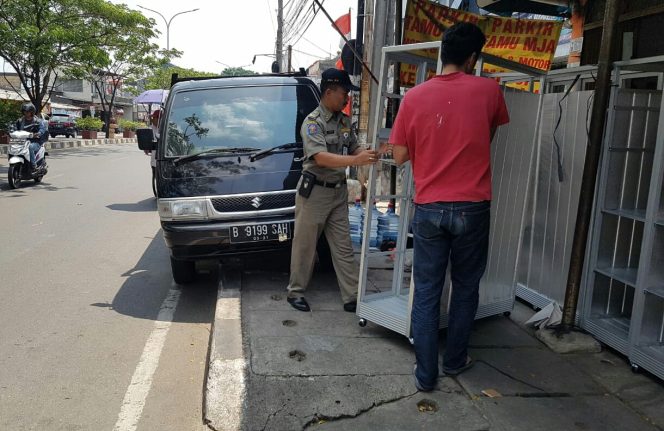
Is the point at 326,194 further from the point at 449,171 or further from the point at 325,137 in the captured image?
the point at 449,171

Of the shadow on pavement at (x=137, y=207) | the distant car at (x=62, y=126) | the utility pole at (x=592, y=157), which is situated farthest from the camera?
the distant car at (x=62, y=126)

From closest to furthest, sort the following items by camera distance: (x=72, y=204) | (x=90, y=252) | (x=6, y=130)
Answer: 1. (x=90, y=252)
2. (x=72, y=204)
3. (x=6, y=130)

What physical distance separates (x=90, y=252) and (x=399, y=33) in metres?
4.44

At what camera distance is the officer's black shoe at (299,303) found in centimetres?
427

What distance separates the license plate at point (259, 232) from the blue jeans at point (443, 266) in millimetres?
1869

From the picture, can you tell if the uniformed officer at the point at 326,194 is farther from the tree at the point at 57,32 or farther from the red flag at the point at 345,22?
the tree at the point at 57,32

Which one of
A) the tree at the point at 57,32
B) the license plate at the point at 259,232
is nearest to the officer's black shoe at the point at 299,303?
the license plate at the point at 259,232

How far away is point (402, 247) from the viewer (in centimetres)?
404

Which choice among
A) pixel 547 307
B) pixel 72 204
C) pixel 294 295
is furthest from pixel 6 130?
pixel 547 307

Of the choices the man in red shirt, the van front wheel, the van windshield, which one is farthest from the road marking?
the man in red shirt

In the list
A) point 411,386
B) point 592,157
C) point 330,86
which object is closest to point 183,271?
point 330,86

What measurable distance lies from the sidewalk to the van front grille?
1096 mm

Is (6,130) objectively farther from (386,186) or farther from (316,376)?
(316,376)

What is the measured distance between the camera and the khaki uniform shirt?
391 cm
